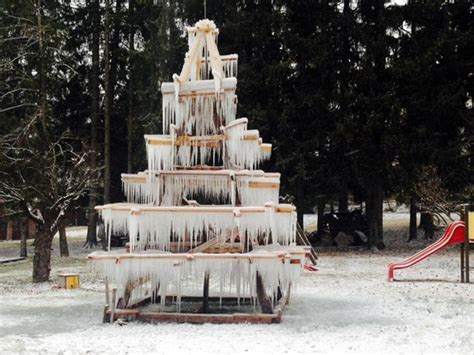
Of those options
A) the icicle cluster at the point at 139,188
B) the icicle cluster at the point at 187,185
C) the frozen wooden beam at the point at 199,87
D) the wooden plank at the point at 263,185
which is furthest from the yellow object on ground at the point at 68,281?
the wooden plank at the point at 263,185

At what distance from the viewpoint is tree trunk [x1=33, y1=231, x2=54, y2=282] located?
58.0 ft

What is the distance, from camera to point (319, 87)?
28.4m

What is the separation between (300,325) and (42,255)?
370 inches

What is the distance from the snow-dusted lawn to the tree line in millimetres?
8871

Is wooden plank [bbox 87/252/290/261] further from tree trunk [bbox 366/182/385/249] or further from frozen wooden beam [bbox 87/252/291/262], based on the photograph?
tree trunk [bbox 366/182/385/249]

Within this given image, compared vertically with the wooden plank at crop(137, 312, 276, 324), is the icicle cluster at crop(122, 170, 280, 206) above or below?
above

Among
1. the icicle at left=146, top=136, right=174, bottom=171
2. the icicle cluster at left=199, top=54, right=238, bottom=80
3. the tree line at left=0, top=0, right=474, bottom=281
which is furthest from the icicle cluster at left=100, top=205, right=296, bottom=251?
the tree line at left=0, top=0, right=474, bottom=281

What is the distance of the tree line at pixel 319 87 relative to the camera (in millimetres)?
26078

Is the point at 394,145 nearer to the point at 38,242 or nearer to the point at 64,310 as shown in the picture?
the point at 38,242

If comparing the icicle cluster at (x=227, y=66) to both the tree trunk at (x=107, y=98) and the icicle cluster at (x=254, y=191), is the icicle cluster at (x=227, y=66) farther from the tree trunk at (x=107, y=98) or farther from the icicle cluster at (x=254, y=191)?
the tree trunk at (x=107, y=98)

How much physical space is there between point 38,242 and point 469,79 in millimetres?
20048

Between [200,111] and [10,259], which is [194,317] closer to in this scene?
[200,111]

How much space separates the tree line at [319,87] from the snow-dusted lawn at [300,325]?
29.1 feet

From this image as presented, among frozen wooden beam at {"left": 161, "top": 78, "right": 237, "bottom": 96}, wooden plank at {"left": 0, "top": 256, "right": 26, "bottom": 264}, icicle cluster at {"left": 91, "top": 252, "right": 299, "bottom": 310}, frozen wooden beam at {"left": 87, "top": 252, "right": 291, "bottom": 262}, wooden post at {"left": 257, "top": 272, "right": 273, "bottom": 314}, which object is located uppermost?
frozen wooden beam at {"left": 161, "top": 78, "right": 237, "bottom": 96}
